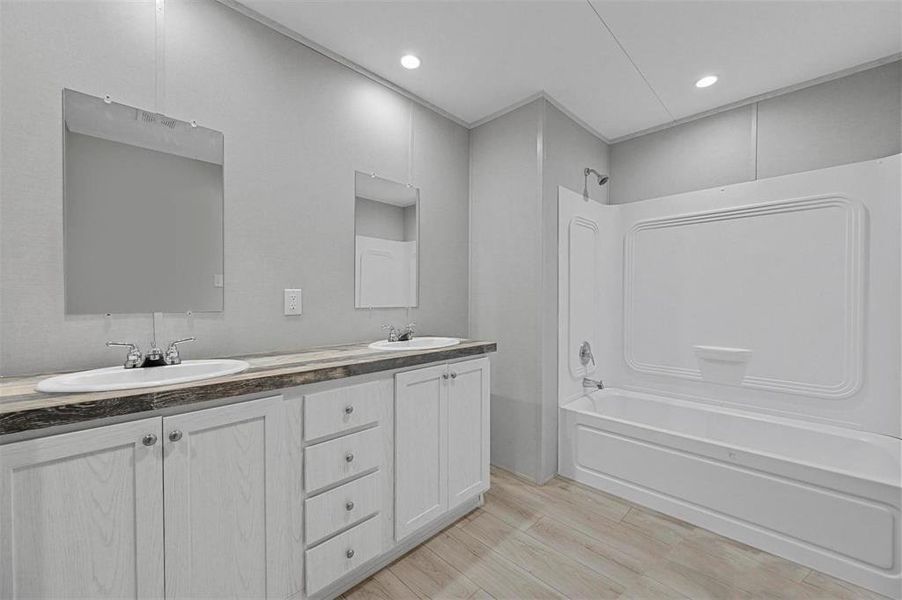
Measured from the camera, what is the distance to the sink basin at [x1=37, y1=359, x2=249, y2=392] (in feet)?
3.32

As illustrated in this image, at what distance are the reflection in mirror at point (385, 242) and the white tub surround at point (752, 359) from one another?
3.59 feet

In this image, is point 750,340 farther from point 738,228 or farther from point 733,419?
point 738,228

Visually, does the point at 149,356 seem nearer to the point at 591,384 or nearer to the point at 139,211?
the point at 139,211

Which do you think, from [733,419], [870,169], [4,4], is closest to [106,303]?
[4,4]

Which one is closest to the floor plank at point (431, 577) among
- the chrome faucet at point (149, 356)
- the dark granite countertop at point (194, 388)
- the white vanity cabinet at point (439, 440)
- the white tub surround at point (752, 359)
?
the white vanity cabinet at point (439, 440)

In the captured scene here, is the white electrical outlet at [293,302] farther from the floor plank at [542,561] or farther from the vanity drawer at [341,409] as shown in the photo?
the floor plank at [542,561]

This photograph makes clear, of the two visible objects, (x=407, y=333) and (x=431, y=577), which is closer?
(x=431, y=577)

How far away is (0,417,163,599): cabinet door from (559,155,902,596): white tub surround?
230cm

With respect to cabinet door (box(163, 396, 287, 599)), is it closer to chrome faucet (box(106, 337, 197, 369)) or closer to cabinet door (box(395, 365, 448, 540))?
chrome faucet (box(106, 337, 197, 369))

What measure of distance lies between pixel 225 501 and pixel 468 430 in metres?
1.19

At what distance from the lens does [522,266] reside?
102 inches

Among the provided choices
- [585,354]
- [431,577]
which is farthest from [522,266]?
[431,577]

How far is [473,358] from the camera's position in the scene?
2080mm

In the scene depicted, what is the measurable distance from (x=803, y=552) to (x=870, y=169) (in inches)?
82.9
